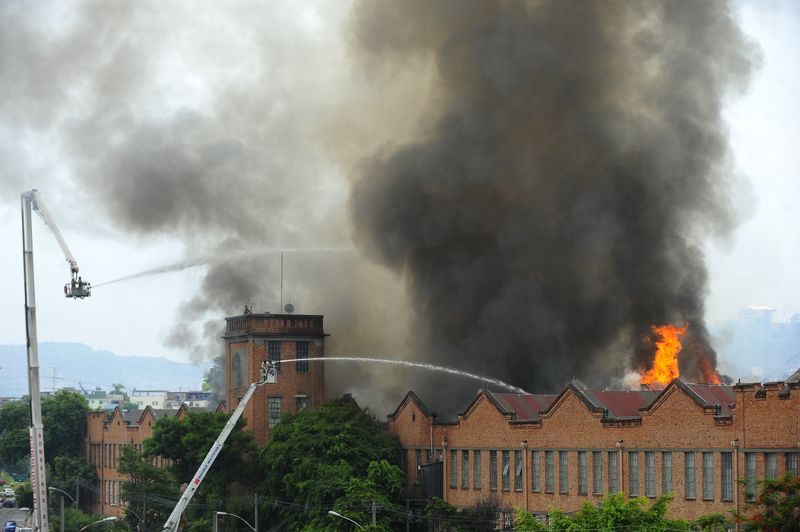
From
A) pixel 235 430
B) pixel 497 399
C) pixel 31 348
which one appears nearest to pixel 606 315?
pixel 497 399

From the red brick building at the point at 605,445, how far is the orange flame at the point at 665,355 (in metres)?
8.98

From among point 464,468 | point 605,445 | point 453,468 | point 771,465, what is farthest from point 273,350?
point 771,465

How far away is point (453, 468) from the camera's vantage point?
67875 millimetres

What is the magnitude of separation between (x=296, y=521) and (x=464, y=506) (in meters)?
9.34

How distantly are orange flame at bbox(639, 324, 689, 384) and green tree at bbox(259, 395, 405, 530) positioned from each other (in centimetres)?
1584

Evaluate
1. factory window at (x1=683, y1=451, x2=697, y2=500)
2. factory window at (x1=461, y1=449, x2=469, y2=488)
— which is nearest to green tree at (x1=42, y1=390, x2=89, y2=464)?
factory window at (x1=461, y1=449, x2=469, y2=488)

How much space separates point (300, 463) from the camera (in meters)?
69.3

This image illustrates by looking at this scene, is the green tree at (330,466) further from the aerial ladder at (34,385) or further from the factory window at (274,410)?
the aerial ladder at (34,385)

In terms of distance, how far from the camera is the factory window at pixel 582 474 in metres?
58.8

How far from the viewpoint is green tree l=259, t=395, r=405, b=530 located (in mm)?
65688

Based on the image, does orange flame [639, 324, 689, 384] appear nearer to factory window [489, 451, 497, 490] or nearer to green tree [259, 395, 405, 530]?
factory window [489, 451, 497, 490]

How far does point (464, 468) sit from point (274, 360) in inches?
701

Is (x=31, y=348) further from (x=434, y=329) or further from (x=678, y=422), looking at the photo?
(x=434, y=329)

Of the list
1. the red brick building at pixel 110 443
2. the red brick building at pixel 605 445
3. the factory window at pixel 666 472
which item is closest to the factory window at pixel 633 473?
the red brick building at pixel 605 445
